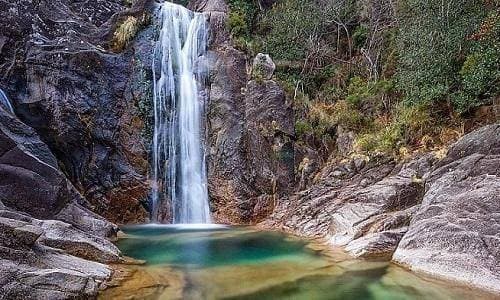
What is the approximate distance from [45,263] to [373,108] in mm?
13595

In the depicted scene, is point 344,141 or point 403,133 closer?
point 403,133

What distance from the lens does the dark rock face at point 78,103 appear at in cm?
1587

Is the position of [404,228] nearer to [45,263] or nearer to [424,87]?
[424,87]

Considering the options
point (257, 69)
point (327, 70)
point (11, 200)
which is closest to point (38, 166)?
point (11, 200)

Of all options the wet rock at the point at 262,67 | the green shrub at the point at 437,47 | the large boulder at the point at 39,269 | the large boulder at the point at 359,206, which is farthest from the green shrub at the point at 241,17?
the large boulder at the point at 39,269

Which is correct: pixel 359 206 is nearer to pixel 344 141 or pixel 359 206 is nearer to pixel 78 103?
pixel 344 141

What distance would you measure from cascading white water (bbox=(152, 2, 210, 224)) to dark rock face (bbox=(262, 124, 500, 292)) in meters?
3.85

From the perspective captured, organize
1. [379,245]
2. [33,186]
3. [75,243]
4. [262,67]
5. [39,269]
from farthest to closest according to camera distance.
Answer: [262,67]
[33,186]
[379,245]
[75,243]
[39,269]

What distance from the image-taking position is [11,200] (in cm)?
1023

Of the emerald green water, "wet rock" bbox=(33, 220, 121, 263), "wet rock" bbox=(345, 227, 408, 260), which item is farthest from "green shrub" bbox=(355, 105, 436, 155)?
"wet rock" bbox=(33, 220, 121, 263)

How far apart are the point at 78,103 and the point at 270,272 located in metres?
11.6

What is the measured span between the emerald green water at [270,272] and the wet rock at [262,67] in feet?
26.9

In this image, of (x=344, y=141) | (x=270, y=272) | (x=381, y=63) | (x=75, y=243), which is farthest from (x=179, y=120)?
(x=270, y=272)

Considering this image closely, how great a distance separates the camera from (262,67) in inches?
719
